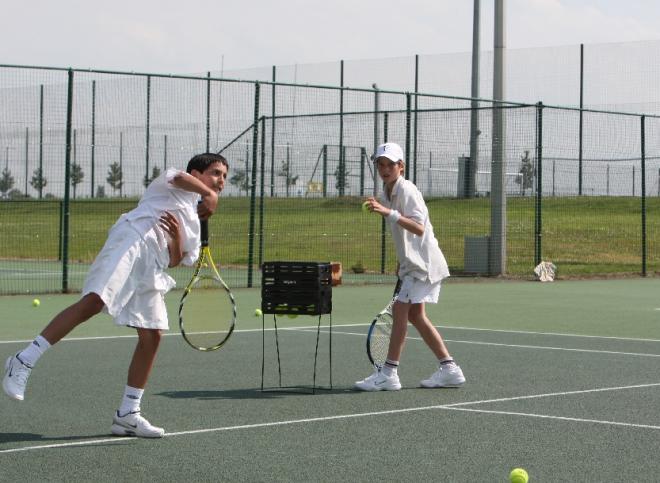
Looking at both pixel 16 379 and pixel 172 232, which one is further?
pixel 172 232

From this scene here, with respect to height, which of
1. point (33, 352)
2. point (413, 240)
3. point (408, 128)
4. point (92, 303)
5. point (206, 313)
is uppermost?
point (408, 128)

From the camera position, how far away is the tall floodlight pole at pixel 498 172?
2031 cm

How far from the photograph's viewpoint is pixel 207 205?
6.82m

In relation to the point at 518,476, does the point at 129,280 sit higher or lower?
higher

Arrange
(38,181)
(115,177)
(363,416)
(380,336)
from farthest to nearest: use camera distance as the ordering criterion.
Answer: (115,177), (38,181), (380,336), (363,416)

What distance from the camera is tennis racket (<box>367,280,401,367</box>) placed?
29.0 feet

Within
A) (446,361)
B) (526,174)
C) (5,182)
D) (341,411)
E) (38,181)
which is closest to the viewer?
(341,411)

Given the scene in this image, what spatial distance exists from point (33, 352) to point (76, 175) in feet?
35.3

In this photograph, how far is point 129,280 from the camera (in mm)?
6637

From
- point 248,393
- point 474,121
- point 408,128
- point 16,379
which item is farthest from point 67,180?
point 16,379

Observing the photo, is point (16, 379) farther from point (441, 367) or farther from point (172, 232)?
point (441, 367)

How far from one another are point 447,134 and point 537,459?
14.7m

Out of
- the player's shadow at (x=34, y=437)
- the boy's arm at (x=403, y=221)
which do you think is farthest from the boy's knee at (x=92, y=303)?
the boy's arm at (x=403, y=221)

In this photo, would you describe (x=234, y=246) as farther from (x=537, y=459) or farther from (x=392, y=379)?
(x=537, y=459)
